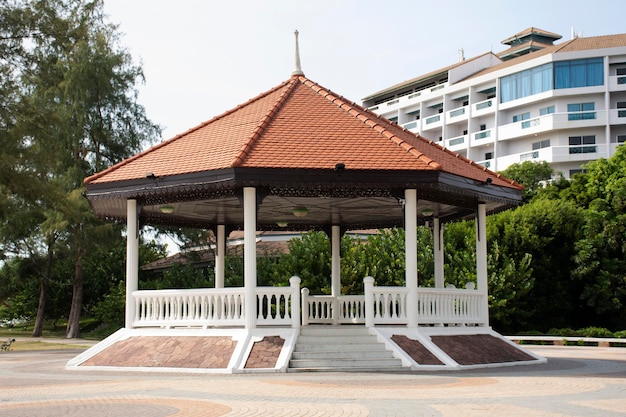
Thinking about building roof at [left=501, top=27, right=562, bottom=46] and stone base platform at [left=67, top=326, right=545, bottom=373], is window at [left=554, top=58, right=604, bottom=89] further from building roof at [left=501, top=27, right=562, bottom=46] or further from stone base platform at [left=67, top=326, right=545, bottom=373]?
stone base platform at [left=67, top=326, right=545, bottom=373]

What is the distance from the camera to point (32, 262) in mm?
48344

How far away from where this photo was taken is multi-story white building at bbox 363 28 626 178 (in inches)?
2729

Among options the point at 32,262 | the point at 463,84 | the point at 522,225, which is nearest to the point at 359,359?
the point at 522,225

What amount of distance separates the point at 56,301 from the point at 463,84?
46.4 metres

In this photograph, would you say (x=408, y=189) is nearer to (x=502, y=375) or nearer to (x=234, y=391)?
(x=502, y=375)

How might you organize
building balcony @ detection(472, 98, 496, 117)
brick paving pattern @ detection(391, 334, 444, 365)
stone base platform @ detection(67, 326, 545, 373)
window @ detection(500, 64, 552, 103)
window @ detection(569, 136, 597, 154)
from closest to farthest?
stone base platform @ detection(67, 326, 545, 373), brick paving pattern @ detection(391, 334, 444, 365), window @ detection(569, 136, 597, 154), window @ detection(500, 64, 552, 103), building balcony @ detection(472, 98, 496, 117)

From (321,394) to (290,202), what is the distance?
10.1 m

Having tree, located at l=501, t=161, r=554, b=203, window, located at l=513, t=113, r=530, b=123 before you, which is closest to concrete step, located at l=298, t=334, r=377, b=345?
tree, located at l=501, t=161, r=554, b=203

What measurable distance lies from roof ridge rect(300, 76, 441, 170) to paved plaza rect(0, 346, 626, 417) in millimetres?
4879

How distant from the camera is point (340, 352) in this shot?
17.2 metres

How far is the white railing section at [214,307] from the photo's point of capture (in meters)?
17.7

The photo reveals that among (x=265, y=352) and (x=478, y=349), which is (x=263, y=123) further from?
(x=478, y=349)

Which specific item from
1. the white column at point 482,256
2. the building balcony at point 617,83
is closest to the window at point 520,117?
the building balcony at point 617,83

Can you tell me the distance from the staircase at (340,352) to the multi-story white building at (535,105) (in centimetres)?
5703
